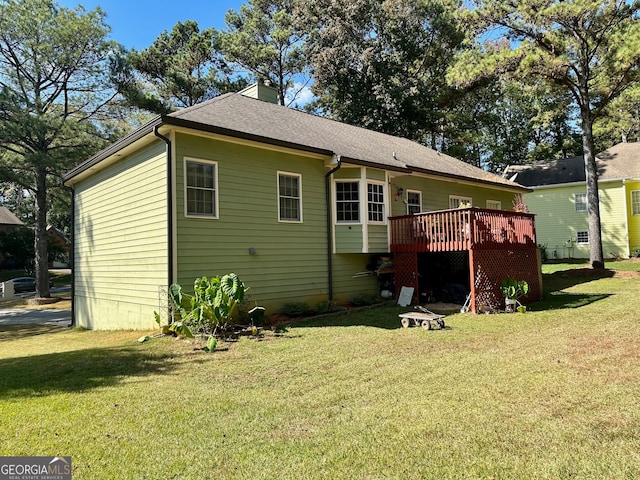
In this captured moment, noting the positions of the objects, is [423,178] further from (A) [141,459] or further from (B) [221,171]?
(A) [141,459]

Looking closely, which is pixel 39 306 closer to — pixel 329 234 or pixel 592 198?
pixel 329 234

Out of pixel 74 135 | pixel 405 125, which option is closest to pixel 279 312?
pixel 74 135

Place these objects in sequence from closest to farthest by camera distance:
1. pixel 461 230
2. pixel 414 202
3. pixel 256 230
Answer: pixel 256 230 < pixel 461 230 < pixel 414 202

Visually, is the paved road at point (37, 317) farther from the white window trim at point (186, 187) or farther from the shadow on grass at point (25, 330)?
the white window trim at point (186, 187)

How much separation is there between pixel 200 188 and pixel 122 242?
3140mm

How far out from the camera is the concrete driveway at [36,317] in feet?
49.2

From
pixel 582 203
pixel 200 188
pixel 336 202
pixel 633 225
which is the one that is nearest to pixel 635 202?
pixel 633 225

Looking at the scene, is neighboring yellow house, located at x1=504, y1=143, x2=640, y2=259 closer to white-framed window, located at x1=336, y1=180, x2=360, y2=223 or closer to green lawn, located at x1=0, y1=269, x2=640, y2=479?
white-framed window, located at x1=336, y1=180, x2=360, y2=223

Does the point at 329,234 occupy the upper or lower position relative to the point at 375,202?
lower

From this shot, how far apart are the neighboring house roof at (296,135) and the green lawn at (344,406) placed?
4.48 m

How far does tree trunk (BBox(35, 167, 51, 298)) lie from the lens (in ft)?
72.6

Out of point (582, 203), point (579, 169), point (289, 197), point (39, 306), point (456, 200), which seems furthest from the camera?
point (579, 169)

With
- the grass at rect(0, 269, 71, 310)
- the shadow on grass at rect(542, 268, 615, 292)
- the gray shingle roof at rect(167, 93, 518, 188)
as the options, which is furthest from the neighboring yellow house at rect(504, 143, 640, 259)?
the grass at rect(0, 269, 71, 310)

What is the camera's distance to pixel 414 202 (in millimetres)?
13406
